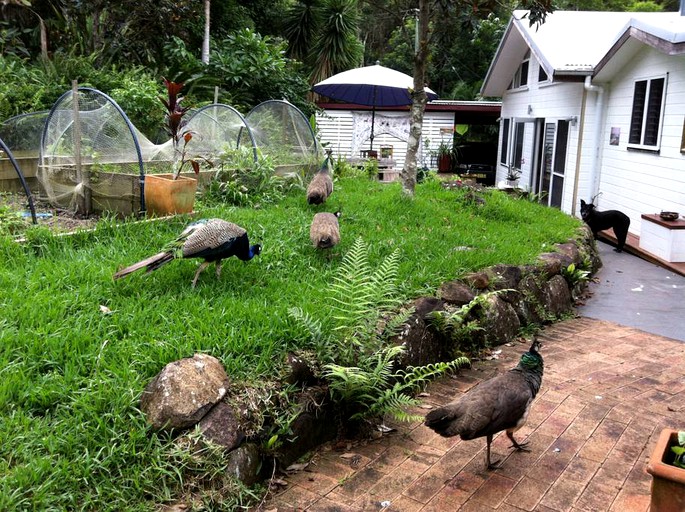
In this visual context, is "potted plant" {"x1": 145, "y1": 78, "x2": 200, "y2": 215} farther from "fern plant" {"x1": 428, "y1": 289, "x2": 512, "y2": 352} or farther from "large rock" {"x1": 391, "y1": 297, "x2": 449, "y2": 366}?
"fern plant" {"x1": 428, "y1": 289, "x2": 512, "y2": 352}

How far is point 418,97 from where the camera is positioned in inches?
313

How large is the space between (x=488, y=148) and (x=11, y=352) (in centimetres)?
2105

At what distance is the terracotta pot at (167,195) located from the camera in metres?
6.11

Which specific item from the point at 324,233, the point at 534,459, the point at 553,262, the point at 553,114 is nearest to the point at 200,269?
the point at 324,233

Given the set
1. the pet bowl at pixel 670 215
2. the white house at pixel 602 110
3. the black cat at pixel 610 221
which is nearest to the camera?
the pet bowl at pixel 670 215

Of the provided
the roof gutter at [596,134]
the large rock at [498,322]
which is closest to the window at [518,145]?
the roof gutter at [596,134]

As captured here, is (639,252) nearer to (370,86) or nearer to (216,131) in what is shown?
(216,131)

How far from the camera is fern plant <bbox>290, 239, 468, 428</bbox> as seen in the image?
3654 mm

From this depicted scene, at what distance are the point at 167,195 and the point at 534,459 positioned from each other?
429 centimetres

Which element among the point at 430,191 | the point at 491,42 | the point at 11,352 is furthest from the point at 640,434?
the point at 491,42

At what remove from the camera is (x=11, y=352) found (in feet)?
10.5

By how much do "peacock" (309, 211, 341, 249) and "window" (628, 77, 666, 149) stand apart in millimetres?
6283

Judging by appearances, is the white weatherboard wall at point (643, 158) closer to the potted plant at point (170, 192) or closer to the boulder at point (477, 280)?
the boulder at point (477, 280)

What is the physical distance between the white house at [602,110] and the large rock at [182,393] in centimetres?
789
